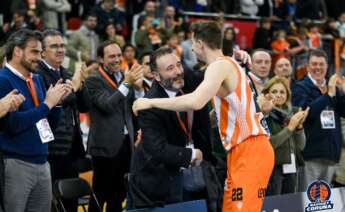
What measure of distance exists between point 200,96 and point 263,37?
1243cm

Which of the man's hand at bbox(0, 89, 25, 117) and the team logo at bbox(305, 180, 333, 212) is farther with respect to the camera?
the team logo at bbox(305, 180, 333, 212)

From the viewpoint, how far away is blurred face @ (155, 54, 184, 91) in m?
6.11

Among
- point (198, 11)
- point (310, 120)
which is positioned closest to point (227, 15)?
point (198, 11)

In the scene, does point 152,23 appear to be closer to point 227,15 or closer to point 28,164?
point 227,15

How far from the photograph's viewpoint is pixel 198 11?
59.8 ft

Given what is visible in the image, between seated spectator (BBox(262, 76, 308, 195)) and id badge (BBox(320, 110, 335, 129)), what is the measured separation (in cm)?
34

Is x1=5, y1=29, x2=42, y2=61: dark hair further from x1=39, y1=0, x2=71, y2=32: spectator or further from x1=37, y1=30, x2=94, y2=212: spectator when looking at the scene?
x1=39, y1=0, x2=71, y2=32: spectator

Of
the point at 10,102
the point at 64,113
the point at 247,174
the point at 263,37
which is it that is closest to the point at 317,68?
the point at 64,113

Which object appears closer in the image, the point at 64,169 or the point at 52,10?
the point at 64,169

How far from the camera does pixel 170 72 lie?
6109 millimetres

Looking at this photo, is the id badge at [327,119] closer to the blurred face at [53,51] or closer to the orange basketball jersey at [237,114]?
the orange basketball jersey at [237,114]

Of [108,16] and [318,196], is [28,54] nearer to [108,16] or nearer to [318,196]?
[318,196]

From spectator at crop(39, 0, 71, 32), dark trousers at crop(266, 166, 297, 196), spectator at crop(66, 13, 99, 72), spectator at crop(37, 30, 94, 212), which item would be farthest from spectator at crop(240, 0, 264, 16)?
spectator at crop(37, 30, 94, 212)

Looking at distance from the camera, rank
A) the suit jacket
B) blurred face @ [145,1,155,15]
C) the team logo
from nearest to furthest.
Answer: the team logo
the suit jacket
blurred face @ [145,1,155,15]
